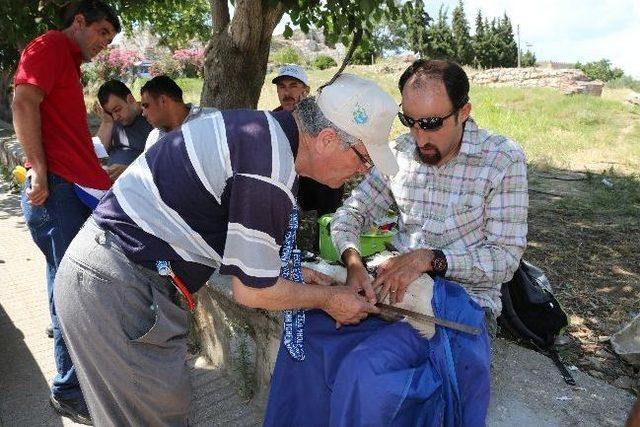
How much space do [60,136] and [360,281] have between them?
1.66 m

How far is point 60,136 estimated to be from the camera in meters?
2.68

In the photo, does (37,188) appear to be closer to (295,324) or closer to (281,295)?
(295,324)

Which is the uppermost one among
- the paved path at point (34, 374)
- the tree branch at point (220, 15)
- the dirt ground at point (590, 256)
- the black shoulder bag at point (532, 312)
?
the tree branch at point (220, 15)

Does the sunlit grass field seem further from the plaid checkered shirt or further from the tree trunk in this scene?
the plaid checkered shirt

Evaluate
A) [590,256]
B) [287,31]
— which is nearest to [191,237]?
[287,31]

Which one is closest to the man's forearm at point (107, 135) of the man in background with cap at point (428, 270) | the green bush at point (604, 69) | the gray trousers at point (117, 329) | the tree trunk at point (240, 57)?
the tree trunk at point (240, 57)

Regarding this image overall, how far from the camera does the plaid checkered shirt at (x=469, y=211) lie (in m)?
2.29

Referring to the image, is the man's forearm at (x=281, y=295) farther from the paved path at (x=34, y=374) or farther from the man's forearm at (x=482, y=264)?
the paved path at (x=34, y=374)

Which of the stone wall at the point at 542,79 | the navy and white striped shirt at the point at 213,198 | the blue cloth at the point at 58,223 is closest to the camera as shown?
the navy and white striped shirt at the point at 213,198

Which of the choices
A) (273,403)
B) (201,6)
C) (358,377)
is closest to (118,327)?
(273,403)

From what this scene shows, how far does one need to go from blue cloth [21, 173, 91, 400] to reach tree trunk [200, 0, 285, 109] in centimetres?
256

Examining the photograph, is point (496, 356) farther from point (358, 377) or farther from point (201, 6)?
point (201, 6)

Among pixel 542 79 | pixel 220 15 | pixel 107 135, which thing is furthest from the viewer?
pixel 542 79

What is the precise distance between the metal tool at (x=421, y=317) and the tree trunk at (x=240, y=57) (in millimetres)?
3319
